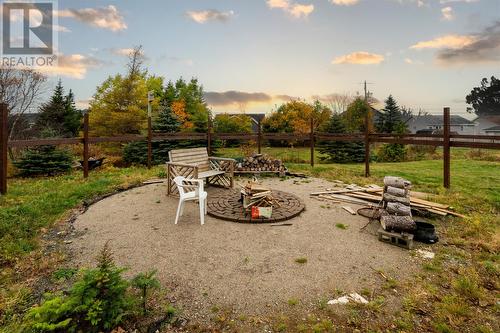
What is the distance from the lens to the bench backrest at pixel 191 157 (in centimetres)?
626

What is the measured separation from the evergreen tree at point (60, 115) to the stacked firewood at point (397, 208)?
90.7 ft

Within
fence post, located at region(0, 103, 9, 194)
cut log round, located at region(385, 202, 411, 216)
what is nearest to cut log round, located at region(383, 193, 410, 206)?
→ cut log round, located at region(385, 202, 411, 216)

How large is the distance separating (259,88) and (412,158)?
36.8 ft

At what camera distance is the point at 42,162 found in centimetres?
934

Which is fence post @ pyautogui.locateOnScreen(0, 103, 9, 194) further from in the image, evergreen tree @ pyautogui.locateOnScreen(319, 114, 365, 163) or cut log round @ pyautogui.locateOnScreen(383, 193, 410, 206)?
evergreen tree @ pyautogui.locateOnScreen(319, 114, 365, 163)

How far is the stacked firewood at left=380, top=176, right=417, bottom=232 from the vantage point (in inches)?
152

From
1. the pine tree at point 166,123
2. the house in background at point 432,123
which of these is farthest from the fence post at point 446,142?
the house in background at point 432,123

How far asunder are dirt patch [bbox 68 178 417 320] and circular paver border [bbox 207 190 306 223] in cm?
15

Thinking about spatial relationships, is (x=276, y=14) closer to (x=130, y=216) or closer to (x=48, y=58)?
(x=130, y=216)

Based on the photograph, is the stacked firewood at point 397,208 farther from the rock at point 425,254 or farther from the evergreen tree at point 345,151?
the evergreen tree at point 345,151

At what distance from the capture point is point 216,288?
8.75 ft

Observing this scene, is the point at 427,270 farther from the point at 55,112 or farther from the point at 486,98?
the point at 486,98

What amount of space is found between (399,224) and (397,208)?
0.42 meters

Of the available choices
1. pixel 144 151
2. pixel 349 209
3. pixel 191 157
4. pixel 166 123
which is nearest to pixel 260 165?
pixel 191 157
